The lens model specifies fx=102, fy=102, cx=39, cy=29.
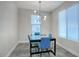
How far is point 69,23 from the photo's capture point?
399 cm

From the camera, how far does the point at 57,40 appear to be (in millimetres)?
3729

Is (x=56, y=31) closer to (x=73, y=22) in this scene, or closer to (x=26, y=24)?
(x=73, y=22)

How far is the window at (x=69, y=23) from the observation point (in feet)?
11.8

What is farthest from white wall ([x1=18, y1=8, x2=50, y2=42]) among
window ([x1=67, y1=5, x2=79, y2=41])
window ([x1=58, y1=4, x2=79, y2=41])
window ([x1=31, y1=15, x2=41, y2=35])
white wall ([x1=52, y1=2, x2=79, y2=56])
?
window ([x1=67, y1=5, x2=79, y2=41])

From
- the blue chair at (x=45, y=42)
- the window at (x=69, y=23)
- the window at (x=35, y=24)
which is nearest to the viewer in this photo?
the blue chair at (x=45, y=42)

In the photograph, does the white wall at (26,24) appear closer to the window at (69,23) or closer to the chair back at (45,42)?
the chair back at (45,42)

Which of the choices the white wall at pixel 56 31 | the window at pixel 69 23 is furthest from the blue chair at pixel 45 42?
the window at pixel 69 23

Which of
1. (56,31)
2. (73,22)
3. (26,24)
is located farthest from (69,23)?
(26,24)

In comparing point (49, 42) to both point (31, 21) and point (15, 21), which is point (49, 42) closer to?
point (31, 21)

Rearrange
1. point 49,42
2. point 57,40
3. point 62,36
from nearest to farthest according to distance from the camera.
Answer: point 49,42, point 57,40, point 62,36

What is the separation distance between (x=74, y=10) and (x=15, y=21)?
7.30ft

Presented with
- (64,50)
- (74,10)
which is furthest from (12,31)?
(74,10)

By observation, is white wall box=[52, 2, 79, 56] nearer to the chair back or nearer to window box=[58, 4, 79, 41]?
window box=[58, 4, 79, 41]

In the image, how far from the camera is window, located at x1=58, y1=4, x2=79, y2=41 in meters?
3.58
